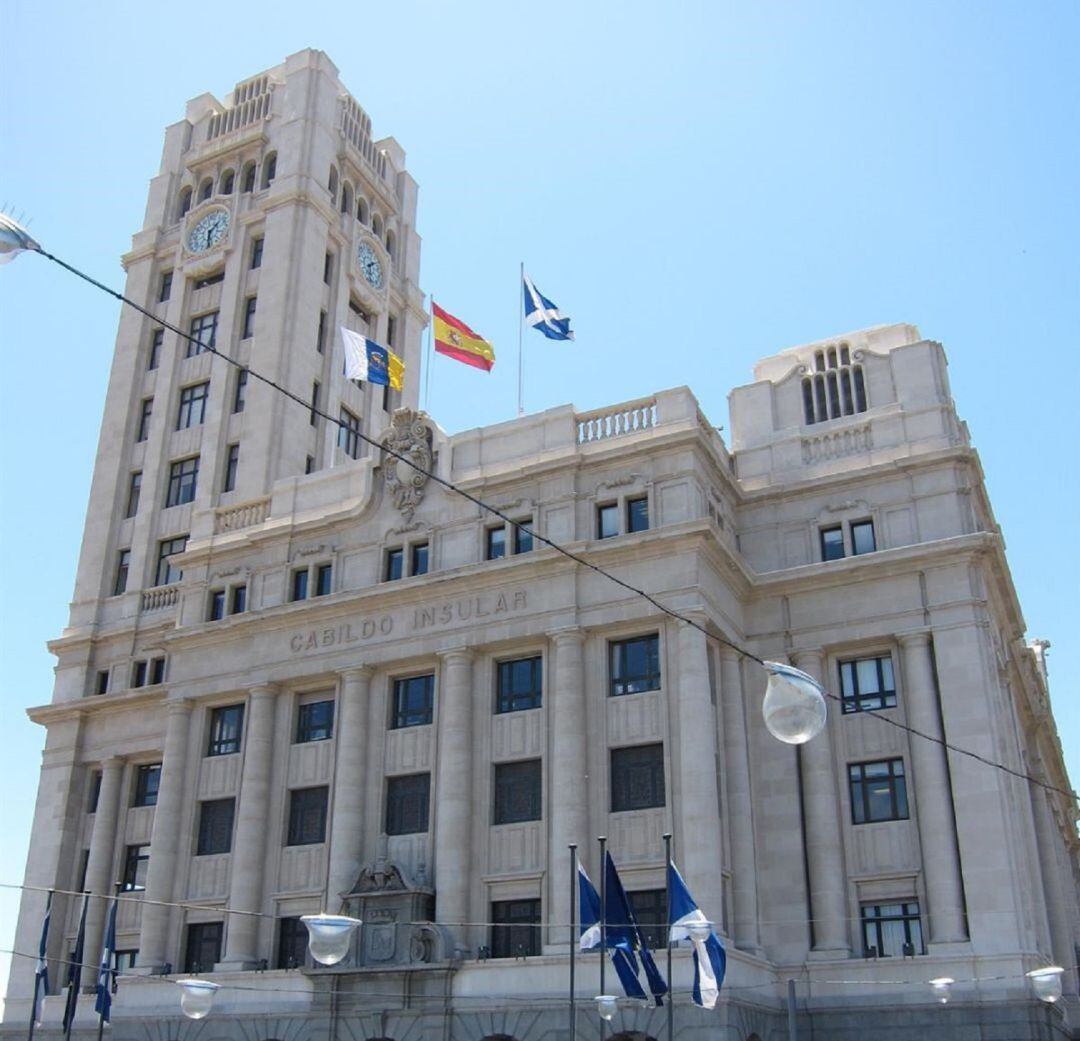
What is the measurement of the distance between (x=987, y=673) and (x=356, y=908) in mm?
22084

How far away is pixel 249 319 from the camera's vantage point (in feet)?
214

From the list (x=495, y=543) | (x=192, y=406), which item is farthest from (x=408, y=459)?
(x=192, y=406)

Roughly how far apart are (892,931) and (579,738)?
1161cm

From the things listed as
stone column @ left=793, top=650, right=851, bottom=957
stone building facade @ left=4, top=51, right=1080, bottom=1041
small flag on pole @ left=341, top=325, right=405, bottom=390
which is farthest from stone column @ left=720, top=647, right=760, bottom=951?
small flag on pole @ left=341, top=325, right=405, bottom=390

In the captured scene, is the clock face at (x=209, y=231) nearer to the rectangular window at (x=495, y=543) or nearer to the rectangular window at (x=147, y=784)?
the rectangular window at (x=147, y=784)

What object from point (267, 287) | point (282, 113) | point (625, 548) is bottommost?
point (625, 548)

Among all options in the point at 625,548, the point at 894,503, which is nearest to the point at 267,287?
the point at 625,548

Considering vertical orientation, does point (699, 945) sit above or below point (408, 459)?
below

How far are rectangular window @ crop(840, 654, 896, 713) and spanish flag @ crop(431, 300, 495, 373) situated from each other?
1902 centimetres

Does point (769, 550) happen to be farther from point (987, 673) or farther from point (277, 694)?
point (277, 694)

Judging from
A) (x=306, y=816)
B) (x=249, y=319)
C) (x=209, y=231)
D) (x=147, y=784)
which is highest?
(x=209, y=231)

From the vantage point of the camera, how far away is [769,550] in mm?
46906

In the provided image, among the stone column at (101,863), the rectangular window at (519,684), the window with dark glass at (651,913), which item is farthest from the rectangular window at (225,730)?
the window with dark glass at (651,913)

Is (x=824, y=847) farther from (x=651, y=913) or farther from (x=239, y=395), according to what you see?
(x=239, y=395)
